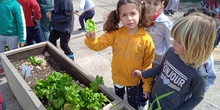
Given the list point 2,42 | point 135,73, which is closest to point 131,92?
point 135,73

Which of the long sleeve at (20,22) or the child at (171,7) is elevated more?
the long sleeve at (20,22)

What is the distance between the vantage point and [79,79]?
254cm

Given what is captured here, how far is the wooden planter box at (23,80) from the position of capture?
2.00 meters

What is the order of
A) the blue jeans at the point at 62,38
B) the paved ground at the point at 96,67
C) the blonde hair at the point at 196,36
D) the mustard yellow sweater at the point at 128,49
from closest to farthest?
the blonde hair at the point at 196,36
the mustard yellow sweater at the point at 128,49
the paved ground at the point at 96,67
the blue jeans at the point at 62,38

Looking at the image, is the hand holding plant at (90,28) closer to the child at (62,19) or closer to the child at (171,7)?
the child at (62,19)

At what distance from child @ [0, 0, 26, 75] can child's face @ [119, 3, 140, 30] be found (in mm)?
1765

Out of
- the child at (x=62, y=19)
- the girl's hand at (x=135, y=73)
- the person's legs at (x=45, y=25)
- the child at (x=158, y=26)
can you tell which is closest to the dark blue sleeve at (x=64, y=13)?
the child at (x=62, y=19)

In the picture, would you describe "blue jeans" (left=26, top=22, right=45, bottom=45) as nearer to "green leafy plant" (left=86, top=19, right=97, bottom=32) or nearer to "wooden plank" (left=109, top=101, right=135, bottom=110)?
"green leafy plant" (left=86, top=19, right=97, bottom=32)

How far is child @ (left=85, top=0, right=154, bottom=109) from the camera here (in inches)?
75.2

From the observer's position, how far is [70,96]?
1769 mm

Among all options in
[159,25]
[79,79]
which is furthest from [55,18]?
[159,25]

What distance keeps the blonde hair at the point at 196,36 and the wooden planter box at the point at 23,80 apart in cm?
77

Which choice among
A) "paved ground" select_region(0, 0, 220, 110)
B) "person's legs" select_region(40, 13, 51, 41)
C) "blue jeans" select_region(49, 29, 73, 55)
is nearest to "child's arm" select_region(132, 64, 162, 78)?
"paved ground" select_region(0, 0, 220, 110)

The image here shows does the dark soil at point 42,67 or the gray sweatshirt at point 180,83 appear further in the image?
the dark soil at point 42,67
